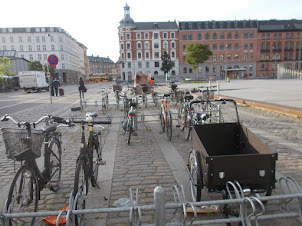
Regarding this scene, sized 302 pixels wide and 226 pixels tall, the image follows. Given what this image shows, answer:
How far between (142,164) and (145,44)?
251ft

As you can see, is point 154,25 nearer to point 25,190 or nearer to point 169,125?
point 169,125

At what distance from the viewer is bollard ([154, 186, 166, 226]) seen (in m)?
1.70

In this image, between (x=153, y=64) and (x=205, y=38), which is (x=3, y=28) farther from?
(x=205, y=38)

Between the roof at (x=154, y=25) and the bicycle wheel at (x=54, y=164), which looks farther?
the roof at (x=154, y=25)

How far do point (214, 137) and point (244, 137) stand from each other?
46cm

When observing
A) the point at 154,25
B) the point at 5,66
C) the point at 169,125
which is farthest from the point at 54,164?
the point at 154,25

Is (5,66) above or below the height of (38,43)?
below

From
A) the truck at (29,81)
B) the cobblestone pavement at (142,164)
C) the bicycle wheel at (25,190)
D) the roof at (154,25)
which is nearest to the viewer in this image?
the bicycle wheel at (25,190)

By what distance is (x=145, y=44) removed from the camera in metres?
78.1

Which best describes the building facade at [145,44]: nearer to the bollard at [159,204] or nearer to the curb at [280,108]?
the curb at [280,108]

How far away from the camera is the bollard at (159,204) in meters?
1.70

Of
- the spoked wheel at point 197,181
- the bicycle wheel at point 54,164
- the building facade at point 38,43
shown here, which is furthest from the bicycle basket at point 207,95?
the building facade at point 38,43

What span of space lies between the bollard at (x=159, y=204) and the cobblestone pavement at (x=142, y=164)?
1391 mm

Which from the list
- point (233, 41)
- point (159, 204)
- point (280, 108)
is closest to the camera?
point (159, 204)
